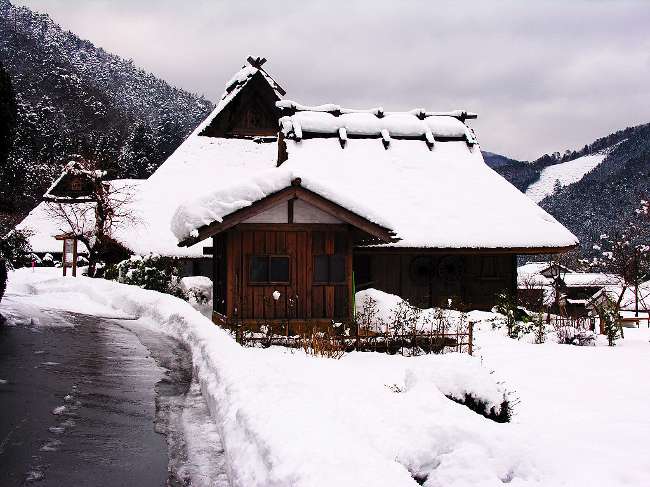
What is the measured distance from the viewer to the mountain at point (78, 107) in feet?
201

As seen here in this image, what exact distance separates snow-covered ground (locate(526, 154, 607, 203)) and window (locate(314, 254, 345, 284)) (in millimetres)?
138859

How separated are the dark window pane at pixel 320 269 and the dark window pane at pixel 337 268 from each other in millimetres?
161

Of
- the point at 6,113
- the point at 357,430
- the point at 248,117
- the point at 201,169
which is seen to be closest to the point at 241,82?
the point at 248,117

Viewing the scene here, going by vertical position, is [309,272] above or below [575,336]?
above

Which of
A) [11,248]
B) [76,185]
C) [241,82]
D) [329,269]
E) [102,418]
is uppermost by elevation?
[241,82]

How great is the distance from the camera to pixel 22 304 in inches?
748

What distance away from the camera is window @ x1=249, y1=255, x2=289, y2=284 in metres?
16.0

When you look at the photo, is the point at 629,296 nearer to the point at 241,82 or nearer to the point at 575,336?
the point at 241,82

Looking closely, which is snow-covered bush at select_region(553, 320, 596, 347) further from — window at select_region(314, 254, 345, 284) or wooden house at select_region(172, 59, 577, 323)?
window at select_region(314, 254, 345, 284)

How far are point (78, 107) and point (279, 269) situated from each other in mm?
76670

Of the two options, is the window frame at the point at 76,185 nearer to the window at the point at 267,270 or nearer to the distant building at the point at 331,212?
the distant building at the point at 331,212

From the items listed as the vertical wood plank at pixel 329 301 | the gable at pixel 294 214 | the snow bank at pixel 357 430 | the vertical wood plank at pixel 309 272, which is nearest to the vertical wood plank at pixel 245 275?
the gable at pixel 294 214

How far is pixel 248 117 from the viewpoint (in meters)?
32.2

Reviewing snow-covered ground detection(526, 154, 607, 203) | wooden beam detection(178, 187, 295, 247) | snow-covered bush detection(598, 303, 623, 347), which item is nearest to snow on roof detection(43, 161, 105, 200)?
wooden beam detection(178, 187, 295, 247)
